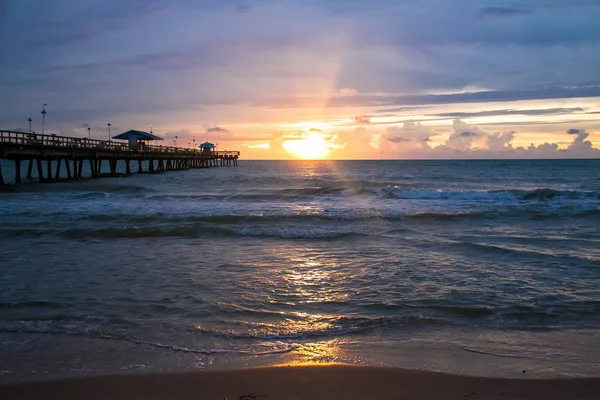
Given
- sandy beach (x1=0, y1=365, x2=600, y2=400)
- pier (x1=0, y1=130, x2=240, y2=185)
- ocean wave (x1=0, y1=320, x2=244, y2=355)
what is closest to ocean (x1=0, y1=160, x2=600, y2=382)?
ocean wave (x1=0, y1=320, x2=244, y2=355)

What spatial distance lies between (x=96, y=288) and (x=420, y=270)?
5.68 m

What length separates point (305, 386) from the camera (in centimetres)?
417

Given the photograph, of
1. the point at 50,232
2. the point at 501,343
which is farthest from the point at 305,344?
the point at 50,232

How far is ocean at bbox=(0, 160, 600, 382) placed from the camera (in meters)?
4.89

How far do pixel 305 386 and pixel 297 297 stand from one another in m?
3.09

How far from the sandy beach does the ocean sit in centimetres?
20

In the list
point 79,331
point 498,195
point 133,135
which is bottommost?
point 79,331

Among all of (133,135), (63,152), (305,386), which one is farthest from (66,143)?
(305,386)

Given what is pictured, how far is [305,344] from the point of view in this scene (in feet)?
17.1

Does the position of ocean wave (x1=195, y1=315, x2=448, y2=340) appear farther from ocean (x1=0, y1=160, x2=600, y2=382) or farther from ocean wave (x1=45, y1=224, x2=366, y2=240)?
ocean wave (x1=45, y1=224, x2=366, y2=240)

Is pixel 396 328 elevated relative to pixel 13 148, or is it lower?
lower

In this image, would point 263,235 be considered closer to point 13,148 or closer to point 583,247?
point 583,247

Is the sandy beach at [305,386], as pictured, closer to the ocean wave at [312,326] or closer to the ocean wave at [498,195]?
the ocean wave at [312,326]

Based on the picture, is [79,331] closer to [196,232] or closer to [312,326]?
[312,326]
